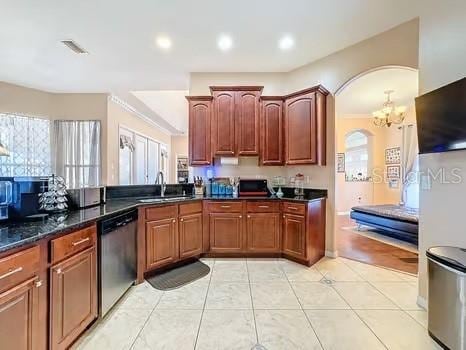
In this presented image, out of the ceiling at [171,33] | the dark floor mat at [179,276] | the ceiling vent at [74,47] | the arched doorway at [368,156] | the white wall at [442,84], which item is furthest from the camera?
the arched doorway at [368,156]

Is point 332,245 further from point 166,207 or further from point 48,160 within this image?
point 48,160

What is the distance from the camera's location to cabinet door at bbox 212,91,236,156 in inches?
167

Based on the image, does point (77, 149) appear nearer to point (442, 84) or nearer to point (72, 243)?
point (72, 243)

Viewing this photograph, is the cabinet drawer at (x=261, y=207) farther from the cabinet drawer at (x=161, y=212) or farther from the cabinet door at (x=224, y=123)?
the cabinet drawer at (x=161, y=212)

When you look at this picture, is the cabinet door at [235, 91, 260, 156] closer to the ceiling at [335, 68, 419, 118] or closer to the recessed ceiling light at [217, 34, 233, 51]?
the recessed ceiling light at [217, 34, 233, 51]

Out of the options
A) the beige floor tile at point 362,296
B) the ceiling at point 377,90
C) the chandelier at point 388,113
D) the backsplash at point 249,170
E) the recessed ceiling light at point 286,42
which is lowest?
the beige floor tile at point 362,296

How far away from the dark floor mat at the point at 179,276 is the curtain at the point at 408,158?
18.4ft

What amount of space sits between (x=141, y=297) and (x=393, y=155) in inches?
296

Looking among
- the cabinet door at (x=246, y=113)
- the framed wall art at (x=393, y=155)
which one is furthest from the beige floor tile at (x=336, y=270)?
the framed wall art at (x=393, y=155)

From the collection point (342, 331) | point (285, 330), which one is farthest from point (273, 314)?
point (342, 331)

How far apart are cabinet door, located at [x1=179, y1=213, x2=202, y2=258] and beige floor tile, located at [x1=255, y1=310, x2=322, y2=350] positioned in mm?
1474

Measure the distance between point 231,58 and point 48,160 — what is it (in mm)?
4234

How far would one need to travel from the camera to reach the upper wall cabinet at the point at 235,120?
425 cm

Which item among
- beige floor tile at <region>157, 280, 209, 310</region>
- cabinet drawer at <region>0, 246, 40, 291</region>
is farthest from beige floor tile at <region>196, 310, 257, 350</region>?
cabinet drawer at <region>0, 246, 40, 291</region>
